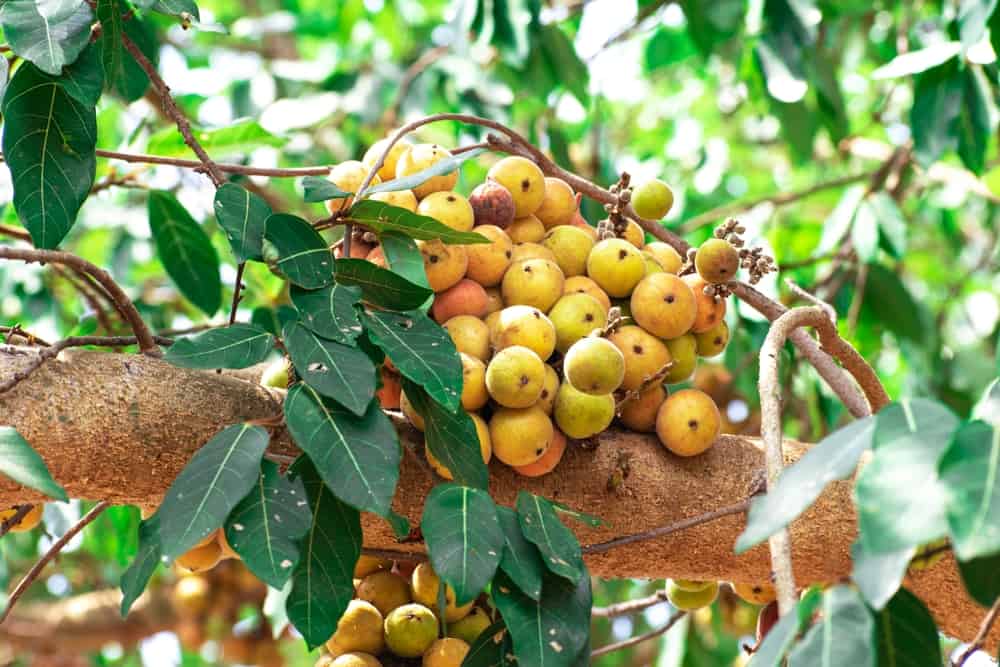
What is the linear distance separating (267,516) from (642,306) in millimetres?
666

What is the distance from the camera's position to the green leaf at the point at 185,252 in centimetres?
256

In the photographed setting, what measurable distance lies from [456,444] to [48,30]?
759 millimetres

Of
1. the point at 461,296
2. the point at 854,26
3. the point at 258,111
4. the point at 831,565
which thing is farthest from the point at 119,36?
the point at 854,26

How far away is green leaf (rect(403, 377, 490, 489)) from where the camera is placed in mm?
1449

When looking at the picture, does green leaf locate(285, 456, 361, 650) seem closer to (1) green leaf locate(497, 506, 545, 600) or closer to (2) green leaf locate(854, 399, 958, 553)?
(1) green leaf locate(497, 506, 545, 600)

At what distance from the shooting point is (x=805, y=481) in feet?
3.43

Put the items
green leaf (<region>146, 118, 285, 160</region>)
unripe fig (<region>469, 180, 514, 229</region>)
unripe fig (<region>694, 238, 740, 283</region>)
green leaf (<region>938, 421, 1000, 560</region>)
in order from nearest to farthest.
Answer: green leaf (<region>938, 421, 1000, 560</region>)
unripe fig (<region>694, 238, 740, 283</region>)
unripe fig (<region>469, 180, 514, 229</region>)
green leaf (<region>146, 118, 285, 160</region>)

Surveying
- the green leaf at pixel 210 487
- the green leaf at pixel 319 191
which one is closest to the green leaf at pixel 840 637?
the green leaf at pixel 210 487

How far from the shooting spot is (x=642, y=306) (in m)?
1.68

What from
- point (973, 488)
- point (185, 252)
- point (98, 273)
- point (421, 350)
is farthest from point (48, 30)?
point (973, 488)

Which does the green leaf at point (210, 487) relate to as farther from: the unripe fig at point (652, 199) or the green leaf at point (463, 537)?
the unripe fig at point (652, 199)

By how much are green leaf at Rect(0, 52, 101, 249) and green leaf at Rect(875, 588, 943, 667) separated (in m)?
1.16

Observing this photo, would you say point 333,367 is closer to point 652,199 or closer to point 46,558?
point 46,558

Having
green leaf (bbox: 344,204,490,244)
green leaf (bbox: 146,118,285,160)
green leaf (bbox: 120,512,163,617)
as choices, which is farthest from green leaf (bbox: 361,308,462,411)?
green leaf (bbox: 146,118,285,160)
